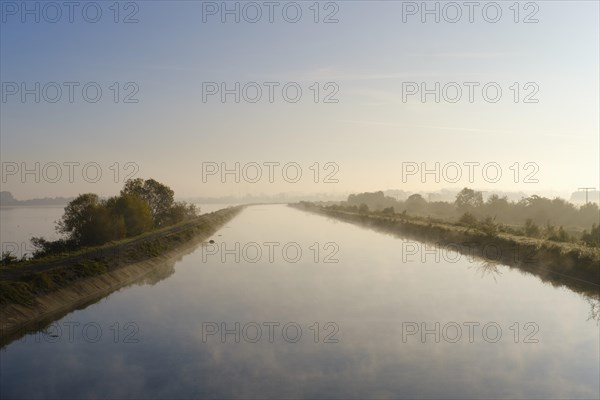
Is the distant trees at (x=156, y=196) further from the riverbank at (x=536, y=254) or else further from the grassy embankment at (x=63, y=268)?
the riverbank at (x=536, y=254)

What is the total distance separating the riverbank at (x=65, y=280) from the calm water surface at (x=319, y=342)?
3.52 feet

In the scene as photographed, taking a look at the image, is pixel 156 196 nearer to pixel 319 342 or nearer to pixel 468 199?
pixel 319 342

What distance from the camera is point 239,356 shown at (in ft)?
46.1

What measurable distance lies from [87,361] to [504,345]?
A: 39.7ft

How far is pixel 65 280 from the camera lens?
2403 cm

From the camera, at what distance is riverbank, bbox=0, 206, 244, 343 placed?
1892cm

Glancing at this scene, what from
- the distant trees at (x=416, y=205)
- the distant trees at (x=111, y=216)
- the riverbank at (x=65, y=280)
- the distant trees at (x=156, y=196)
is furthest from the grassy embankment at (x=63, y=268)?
the distant trees at (x=416, y=205)

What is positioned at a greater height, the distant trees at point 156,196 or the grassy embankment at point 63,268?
the distant trees at point 156,196

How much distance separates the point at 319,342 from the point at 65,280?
1442 cm

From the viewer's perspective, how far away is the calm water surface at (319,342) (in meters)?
11.7

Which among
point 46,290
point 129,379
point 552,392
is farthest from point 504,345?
point 46,290

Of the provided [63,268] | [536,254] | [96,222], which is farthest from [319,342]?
[96,222]

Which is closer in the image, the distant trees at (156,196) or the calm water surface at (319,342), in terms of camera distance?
the calm water surface at (319,342)

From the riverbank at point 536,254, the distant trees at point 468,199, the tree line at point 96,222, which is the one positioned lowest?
the riverbank at point 536,254
